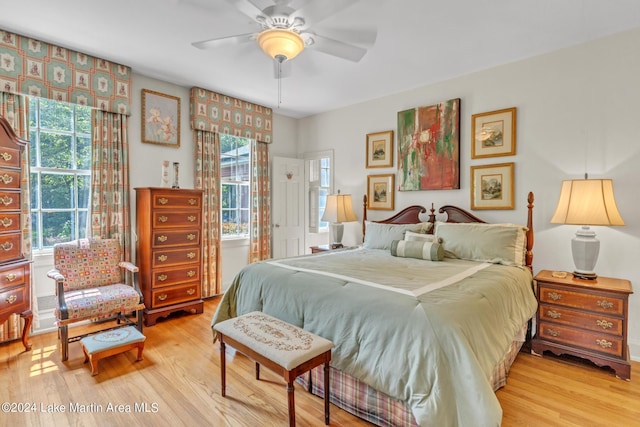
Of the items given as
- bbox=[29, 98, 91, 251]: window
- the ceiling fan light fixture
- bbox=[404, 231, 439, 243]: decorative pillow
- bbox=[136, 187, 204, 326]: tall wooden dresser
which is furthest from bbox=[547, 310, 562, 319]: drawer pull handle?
bbox=[29, 98, 91, 251]: window

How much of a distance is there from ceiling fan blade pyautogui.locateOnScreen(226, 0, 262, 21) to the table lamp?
282cm

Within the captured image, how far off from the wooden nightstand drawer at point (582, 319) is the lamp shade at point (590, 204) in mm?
721

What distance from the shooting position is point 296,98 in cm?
454

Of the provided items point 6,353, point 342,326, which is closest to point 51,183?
point 6,353

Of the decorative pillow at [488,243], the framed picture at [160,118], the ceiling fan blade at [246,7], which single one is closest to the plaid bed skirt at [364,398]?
the decorative pillow at [488,243]

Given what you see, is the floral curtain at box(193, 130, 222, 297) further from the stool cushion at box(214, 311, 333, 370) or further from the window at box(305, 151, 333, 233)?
the stool cushion at box(214, 311, 333, 370)

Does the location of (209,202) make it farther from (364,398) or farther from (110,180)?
(364,398)

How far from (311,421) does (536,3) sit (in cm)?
330

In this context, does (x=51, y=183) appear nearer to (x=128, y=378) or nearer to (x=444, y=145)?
(x=128, y=378)

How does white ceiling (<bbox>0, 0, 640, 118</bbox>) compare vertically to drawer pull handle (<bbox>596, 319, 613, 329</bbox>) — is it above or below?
above

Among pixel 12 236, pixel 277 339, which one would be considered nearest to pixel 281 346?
pixel 277 339

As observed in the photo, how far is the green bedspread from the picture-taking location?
1542 millimetres

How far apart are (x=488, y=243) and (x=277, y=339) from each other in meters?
2.20

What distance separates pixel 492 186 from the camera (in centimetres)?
347
